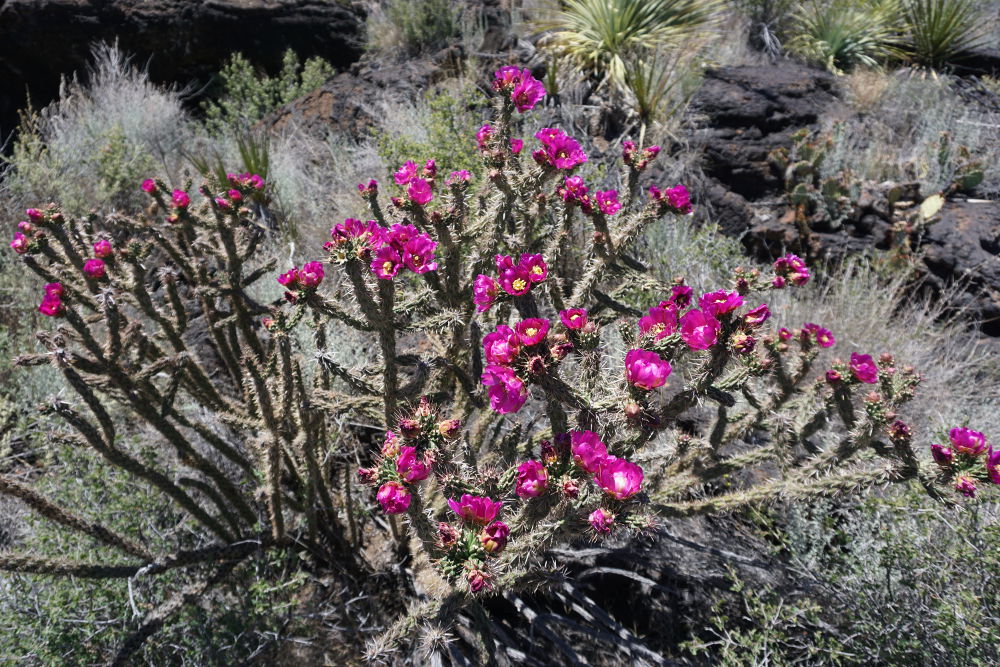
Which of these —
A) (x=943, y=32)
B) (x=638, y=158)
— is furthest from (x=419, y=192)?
(x=943, y=32)

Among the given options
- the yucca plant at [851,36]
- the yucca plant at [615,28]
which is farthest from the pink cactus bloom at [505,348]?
the yucca plant at [851,36]

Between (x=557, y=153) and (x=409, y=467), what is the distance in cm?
148

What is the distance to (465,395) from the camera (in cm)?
252

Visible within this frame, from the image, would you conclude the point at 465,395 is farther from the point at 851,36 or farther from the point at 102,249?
the point at 851,36

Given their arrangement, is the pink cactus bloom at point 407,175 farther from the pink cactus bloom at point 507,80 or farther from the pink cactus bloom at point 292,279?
the pink cactus bloom at point 292,279

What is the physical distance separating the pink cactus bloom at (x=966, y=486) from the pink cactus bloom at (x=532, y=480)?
4.22ft

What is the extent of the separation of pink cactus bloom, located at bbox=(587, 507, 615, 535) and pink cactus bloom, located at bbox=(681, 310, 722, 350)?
496mm

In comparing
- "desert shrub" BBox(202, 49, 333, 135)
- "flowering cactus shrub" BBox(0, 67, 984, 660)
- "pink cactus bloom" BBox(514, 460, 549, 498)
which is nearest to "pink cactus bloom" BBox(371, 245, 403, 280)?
"flowering cactus shrub" BBox(0, 67, 984, 660)

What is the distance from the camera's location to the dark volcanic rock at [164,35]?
900 cm

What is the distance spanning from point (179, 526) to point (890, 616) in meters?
3.01

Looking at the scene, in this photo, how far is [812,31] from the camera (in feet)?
33.6

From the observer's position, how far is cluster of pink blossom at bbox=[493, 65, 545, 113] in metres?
2.53

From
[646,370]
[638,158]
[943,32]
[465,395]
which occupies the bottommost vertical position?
[465,395]

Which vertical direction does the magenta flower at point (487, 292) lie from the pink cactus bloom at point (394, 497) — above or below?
above
